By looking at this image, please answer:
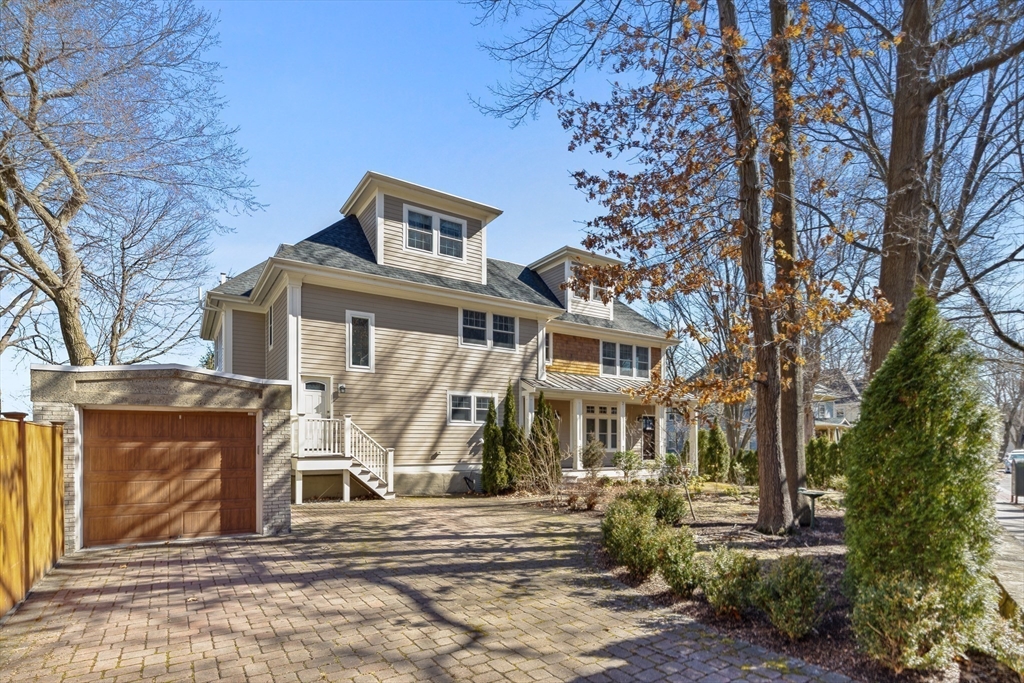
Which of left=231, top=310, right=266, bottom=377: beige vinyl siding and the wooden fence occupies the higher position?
left=231, top=310, right=266, bottom=377: beige vinyl siding

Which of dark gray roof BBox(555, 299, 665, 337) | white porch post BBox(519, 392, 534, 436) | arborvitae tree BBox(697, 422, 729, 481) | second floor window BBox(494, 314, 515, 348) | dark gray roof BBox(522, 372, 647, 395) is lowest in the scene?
arborvitae tree BBox(697, 422, 729, 481)

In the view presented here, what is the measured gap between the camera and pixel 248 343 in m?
16.8

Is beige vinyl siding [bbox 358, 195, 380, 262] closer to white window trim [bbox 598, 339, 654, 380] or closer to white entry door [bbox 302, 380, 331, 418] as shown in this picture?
white entry door [bbox 302, 380, 331, 418]

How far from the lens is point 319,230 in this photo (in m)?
15.3

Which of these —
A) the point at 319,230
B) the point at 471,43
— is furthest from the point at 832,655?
the point at 319,230

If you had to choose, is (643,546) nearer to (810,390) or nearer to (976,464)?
(976,464)

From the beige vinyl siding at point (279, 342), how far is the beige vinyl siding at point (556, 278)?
9400 mm

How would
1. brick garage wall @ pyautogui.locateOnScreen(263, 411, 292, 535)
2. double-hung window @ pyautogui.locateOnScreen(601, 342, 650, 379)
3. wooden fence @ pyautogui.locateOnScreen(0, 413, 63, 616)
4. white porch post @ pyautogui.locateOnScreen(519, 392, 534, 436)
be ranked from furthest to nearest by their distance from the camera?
double-hung window @ pyautogui.locateOnScreen(601, 342, 650, 379)
white porch post @ pyautogui.locateOnScreen(519, 392, 534, 436)
brick garage wall @ pyautogui.locateOnScreen(263, 411, 292, 535)
wooden fence @ pyautogui.locateOnScreen(0, 413, 63, 616)

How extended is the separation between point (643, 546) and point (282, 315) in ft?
36.7

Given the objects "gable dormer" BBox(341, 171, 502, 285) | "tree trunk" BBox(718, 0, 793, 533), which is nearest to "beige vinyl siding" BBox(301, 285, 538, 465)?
"gable dormer" BBox(341, 171, 502, 285)

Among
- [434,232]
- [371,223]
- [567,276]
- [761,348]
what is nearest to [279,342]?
[371,223]

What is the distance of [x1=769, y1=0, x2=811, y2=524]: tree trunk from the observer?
8.79m

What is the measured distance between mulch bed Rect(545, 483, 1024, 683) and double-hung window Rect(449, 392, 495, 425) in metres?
5.26

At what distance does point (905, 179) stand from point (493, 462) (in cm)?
1119
